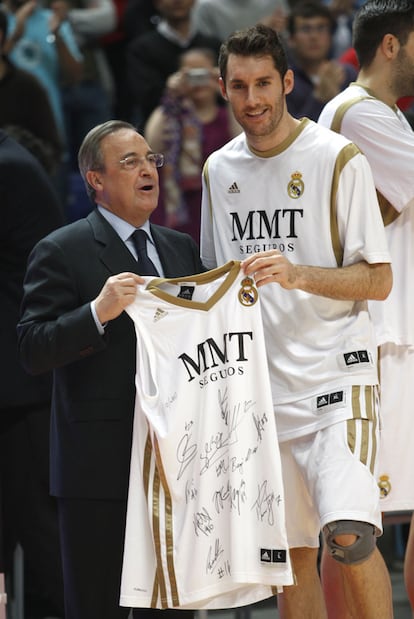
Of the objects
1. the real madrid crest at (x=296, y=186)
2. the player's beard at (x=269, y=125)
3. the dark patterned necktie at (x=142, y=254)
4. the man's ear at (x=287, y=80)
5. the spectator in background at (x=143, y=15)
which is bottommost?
the dark patterned necktie at (x=142, y=254)

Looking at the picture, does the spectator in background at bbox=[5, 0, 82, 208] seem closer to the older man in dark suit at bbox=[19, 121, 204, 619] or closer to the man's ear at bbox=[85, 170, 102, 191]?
the man's ear at bbox=[85, 170, 102, 191]

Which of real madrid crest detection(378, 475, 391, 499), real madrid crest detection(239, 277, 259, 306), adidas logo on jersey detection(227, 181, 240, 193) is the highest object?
adidas logo on jersey detection(227, 181, 240, 193)

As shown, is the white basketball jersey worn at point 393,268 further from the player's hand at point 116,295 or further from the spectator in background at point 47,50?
the spectator in background at point 47,50

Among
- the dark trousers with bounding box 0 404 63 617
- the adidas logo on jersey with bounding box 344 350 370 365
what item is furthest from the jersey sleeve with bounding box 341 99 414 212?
the dark trousers with bounding box 0 404 63 617

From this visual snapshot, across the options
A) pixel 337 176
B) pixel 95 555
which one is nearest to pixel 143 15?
pixel 337 176

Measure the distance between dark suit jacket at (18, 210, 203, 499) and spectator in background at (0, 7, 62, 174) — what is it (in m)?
3.20

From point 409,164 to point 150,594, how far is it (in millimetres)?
1797

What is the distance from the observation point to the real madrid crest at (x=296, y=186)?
4.22 meters

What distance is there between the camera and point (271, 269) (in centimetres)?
395

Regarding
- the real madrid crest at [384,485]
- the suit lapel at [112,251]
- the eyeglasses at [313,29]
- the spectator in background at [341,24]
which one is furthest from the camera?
the spectator in background at [341,24]

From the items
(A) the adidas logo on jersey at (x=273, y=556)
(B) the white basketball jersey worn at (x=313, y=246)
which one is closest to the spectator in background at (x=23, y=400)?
(B) the white basketball jersey worn at (x=313, y=246)

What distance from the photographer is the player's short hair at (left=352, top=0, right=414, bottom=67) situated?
15.2 ft

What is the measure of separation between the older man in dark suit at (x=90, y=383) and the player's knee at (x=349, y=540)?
0.75 meters

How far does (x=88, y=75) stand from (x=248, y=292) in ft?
17.0
